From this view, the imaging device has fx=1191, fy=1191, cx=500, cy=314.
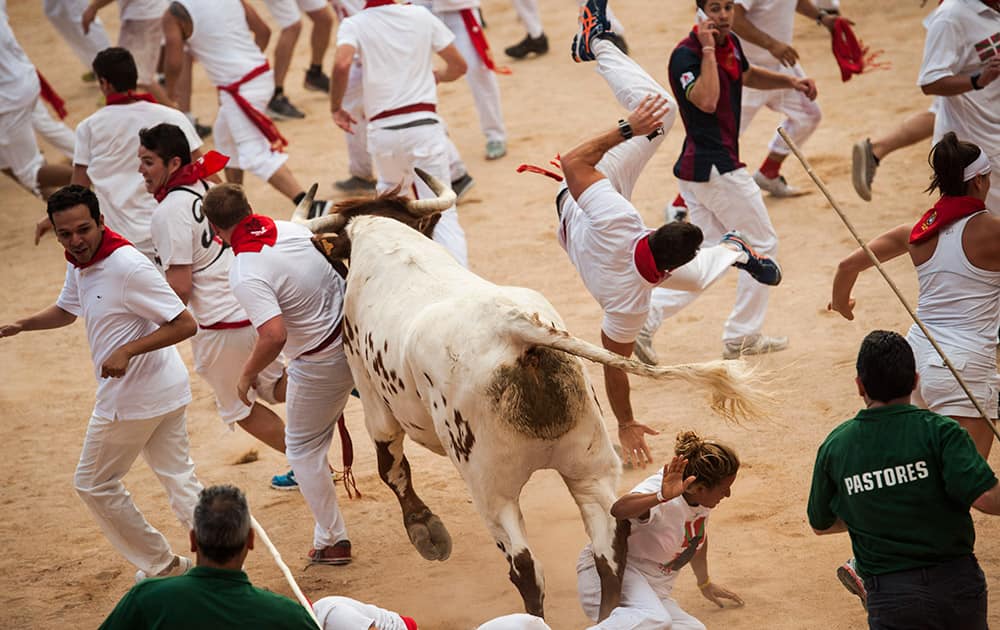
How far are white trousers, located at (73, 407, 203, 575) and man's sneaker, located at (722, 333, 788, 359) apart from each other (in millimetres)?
3553

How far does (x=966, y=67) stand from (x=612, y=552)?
4.23 metres

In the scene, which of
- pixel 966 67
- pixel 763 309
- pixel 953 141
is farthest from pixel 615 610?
pixel 966 67

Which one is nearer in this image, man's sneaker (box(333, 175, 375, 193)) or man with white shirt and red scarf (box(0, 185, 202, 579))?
man with white shirt and red scarf (box(0, 185, 202, 579))

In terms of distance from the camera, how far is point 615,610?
4703 mm

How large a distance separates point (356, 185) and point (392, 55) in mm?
2360

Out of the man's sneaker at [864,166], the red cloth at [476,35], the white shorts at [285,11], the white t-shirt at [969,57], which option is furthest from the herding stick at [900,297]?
the white shorts at [285,11]

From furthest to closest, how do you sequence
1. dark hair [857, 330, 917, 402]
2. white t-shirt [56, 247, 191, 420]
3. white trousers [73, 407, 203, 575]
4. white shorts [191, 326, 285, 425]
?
white shorts [191, 326, 285, 425]
white trousers [73, 407, 203, 575]
white t-shirt [56, 247, 191, 420]
dark hair [857, 330, 917, 402]

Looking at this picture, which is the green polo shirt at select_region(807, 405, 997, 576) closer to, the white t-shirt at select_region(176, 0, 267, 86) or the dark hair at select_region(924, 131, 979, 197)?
the dark hair at select_region(924, 131, 979, 197)

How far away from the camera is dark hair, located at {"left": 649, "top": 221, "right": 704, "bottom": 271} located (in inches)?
233

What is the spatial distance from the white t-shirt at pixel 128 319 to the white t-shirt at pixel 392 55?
3957 mm

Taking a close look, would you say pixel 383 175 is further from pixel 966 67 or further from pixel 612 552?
pixel 612 552

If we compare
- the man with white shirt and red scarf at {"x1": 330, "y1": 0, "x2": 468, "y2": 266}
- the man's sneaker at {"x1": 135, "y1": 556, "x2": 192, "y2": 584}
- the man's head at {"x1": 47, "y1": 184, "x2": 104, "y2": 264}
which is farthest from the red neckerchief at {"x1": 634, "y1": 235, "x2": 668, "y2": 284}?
the man with white shirt and red scarf at {"x1": 330, "y1": 0, "x2": 468, "y2": 266}

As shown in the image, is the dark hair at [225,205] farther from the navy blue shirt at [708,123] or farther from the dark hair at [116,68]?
the navy blue shirt at [708,123]

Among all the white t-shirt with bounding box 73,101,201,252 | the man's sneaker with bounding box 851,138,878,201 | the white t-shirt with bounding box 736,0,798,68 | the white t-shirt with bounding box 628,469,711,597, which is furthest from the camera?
the white t-shirt with bounding box 736,0,798,68
